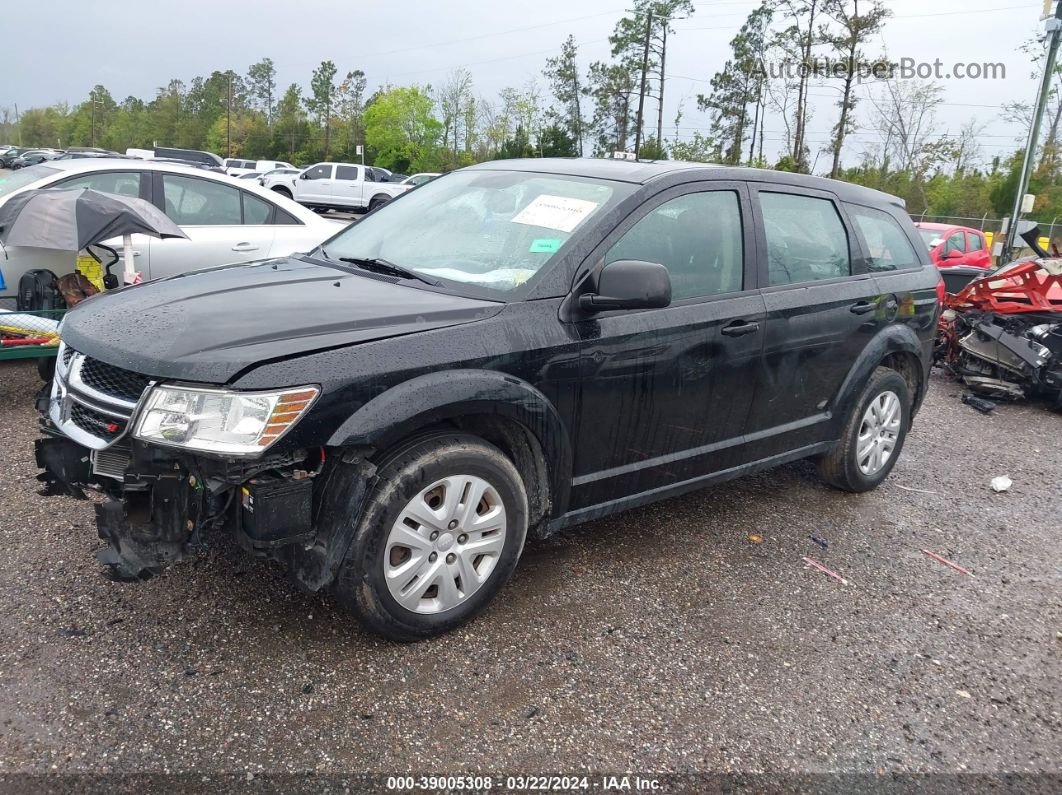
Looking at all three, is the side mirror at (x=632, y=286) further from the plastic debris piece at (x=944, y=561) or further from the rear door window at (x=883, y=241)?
the plastic debris piece at (x=944, y=561)

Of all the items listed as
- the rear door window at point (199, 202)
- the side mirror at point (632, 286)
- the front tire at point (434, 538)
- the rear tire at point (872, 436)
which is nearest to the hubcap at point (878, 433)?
the rear tire at point (872, 436)

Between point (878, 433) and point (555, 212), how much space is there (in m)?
2.64

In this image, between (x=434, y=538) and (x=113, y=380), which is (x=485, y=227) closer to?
(x=434, y=538)

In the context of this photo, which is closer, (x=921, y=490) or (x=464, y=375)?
(x=464, y=375)

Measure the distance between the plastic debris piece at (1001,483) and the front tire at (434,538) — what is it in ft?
12.6

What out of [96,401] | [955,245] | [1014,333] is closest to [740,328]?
[96,401]

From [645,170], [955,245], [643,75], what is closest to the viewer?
[645,170]

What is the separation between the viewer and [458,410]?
9.63 ft

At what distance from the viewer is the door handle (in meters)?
3.77

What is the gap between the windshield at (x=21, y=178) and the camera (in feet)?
21.1

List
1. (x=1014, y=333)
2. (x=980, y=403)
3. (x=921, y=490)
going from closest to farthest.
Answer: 1. (x=921, y=490)
2. (x=980, y=403)
3. (x=1014, y=333)

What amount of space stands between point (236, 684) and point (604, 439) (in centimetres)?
166

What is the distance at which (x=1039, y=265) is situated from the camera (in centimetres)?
810

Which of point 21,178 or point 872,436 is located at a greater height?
point 21,178
